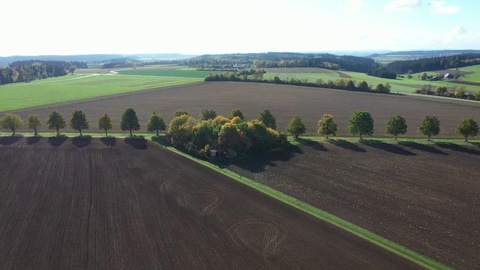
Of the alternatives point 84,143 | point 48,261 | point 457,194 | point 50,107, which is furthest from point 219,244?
point 50,107

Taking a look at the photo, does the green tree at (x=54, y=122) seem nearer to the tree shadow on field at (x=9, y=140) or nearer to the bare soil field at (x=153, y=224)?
the tree shadow on field at (x=9, y=140)

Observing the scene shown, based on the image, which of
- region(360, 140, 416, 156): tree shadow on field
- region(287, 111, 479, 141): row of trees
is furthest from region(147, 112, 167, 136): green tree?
region(360, 140, 416, 156): tree shadow on field

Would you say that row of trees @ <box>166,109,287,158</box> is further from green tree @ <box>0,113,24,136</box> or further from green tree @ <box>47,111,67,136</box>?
green tree @ <box>0,113,24,136</box>

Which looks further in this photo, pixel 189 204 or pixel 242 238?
pixel 189 204

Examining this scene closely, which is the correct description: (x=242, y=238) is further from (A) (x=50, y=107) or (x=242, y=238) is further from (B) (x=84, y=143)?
(A) (x=50, y=107)

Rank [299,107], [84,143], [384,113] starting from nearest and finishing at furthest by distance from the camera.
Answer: [84,143] < [384,113] < [299,107]

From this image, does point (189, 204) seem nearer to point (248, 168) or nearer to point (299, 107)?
point (248, 168)

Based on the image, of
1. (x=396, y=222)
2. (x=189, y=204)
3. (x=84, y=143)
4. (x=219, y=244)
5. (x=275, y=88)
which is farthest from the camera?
(x=275, y=88)
